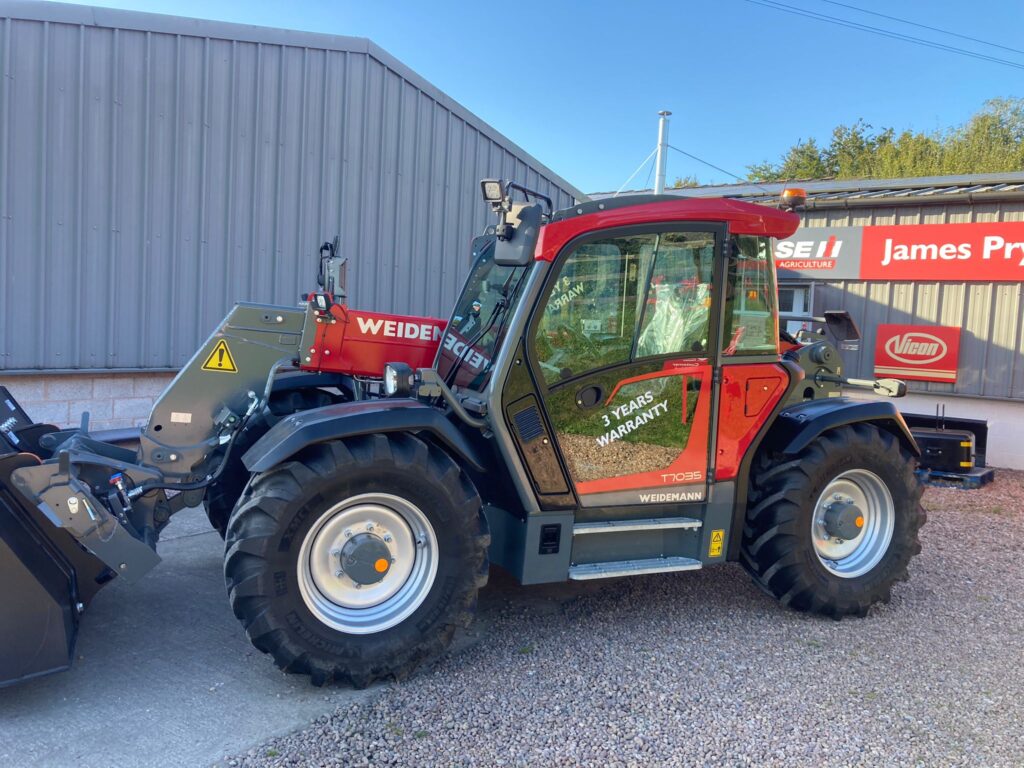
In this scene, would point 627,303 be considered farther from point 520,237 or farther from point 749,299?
point 749,299

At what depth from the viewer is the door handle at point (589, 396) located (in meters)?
4.13

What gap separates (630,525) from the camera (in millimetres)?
4281

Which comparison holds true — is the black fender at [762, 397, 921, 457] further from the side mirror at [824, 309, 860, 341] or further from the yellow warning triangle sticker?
the yellow warning triangle sticker

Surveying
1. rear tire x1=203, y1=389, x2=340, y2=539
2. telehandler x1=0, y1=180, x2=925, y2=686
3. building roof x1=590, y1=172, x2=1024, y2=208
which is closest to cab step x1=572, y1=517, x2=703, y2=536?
telehandler x1=0, y1=180, x2=925, y2=686

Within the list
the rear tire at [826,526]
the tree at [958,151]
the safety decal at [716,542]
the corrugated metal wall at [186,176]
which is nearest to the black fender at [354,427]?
the safety decal at [716,542]

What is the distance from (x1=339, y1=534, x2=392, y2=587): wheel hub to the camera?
371 cm

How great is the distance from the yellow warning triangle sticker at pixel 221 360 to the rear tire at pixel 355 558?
970 mm

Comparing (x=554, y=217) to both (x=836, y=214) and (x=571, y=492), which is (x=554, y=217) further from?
(x=836, y=214)

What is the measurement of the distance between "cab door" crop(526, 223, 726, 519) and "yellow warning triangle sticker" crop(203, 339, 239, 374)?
65.0 inches

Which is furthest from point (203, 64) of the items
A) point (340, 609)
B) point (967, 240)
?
point (967, 240)

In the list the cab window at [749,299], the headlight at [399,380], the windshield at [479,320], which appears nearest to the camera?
the headlight at [399,380]

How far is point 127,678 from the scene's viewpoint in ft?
12.1

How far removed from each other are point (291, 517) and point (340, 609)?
56 centimetres

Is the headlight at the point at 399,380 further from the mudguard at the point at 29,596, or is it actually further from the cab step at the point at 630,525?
the mudguard at the point at 29,596
